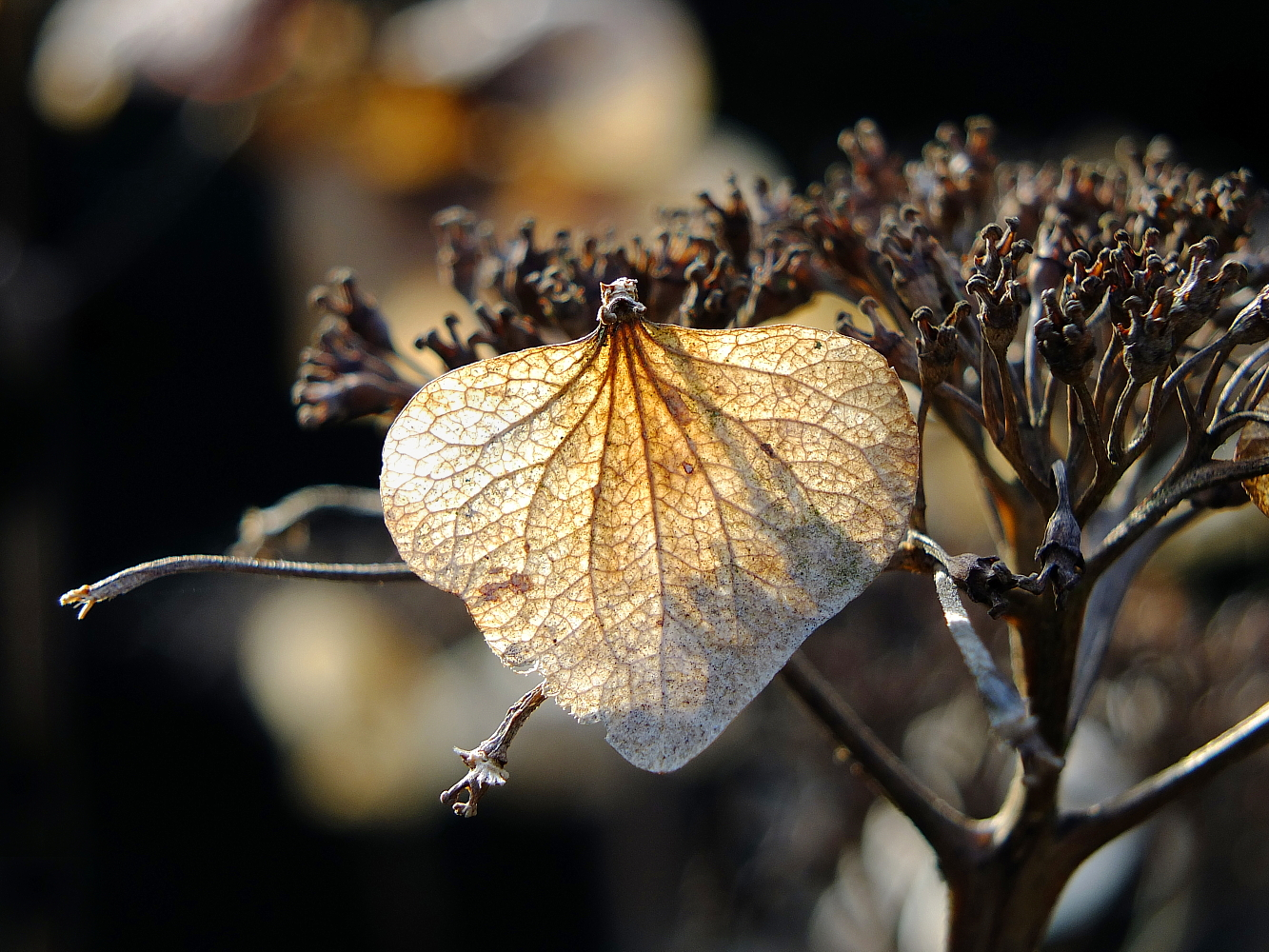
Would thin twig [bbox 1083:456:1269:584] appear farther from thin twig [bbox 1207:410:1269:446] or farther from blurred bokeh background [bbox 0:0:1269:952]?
blurred bokeh background [bbox 0:0:1269:952]

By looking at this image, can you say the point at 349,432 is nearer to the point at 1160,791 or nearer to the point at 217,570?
the point at 217,570

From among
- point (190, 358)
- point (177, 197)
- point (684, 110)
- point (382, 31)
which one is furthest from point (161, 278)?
point (684, 110)

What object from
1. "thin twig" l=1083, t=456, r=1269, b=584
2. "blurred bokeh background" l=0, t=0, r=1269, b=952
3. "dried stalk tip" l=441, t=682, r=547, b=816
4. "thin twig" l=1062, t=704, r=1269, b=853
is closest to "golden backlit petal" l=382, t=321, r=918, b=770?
"dried stalk tip" l=441, t=682, r=547, b=816

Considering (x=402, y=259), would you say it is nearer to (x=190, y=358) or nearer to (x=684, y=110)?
(x=190, y=358)

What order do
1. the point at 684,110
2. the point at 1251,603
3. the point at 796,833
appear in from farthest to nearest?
the point at 684,110
the point at 796,833
the point at 1251,603

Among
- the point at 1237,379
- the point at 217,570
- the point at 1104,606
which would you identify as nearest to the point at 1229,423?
the point at 1237,379

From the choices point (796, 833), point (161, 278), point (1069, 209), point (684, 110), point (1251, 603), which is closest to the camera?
point (1069, 209)
